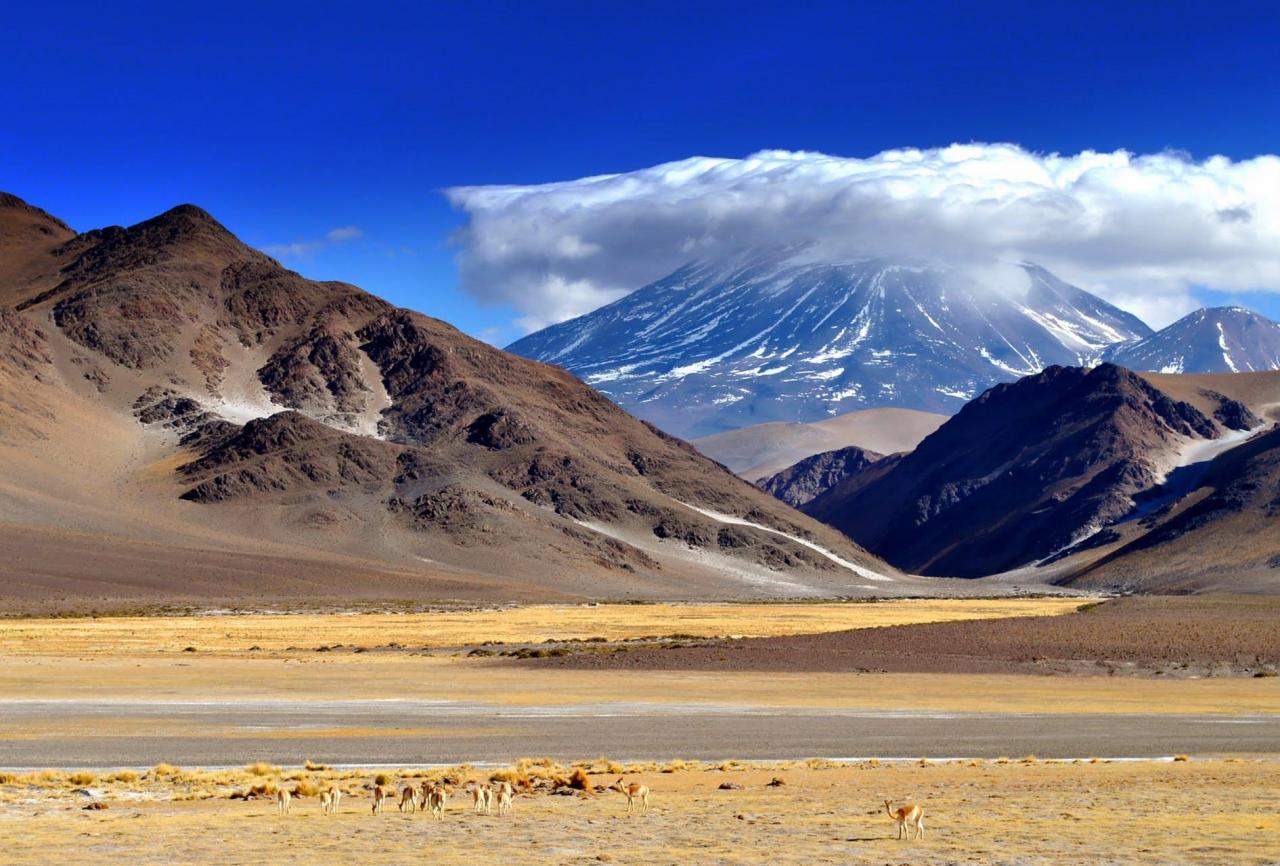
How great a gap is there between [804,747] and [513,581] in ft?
451

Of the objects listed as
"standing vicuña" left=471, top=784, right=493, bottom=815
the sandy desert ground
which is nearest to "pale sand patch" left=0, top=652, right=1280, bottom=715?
the sandy desert ground

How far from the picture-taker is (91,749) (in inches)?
1389

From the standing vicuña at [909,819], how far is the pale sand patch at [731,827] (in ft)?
0.69

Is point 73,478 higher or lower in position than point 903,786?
higher

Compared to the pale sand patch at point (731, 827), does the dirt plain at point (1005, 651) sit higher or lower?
higher

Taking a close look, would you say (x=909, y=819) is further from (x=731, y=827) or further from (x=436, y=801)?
(x=436, y=801)

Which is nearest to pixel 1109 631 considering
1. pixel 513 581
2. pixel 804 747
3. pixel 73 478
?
pixel 804 747

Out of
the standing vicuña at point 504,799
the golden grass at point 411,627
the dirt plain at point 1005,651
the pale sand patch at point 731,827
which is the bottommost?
the pale sand patch at point 731,827

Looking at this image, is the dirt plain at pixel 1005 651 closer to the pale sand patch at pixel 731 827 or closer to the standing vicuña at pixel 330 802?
the pale sand patch at pixel 731 827

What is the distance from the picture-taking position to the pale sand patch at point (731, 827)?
20.8 meters

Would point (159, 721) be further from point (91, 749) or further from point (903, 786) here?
point (903, 786)

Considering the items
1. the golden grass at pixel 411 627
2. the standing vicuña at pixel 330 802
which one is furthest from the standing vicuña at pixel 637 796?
the golden grass at pixel 411 627

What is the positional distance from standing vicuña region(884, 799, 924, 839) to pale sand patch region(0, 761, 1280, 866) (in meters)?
0.21

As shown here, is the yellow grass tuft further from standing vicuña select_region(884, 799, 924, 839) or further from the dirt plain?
the dirt plain
